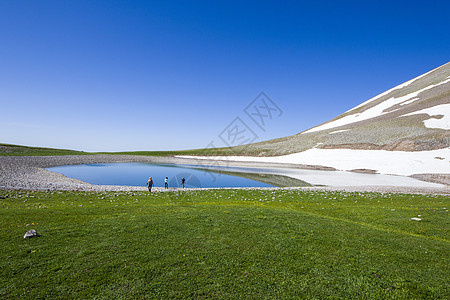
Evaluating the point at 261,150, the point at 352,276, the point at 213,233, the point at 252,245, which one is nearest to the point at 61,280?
the point at 213,233

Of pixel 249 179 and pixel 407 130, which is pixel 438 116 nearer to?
pixel 407 130

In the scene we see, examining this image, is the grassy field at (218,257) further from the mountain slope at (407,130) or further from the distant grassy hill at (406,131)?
the distant grassy hill at (406,131)

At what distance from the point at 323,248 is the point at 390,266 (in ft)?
6.81

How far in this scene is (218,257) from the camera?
7320mm

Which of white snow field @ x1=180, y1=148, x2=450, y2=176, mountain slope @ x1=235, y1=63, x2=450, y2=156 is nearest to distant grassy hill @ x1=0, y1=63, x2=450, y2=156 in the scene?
mountain slope @ x1=235, y1=63, x2=450, y2=156

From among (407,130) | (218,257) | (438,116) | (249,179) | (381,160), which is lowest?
(249,179)

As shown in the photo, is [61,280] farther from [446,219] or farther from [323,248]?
[446,219]

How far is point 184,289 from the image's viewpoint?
564 centimetres

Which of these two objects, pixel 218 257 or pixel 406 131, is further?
pixel 406 131

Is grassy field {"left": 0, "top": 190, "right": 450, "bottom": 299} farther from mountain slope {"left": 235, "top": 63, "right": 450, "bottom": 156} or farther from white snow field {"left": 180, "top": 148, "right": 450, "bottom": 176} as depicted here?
mountain slope {"left": 235, "top": 63, "right": 450, "bottom": 156}

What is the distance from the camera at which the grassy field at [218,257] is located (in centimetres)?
564

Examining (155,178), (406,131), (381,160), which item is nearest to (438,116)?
(406,131)

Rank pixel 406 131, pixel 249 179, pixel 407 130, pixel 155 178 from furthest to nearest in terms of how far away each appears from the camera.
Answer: pixel 407 130, pixel 406 131, pixel 249 179, pixel 155 178

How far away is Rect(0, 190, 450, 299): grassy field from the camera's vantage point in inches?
222
